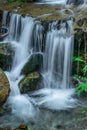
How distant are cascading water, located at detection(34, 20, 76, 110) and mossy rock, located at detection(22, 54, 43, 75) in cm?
19

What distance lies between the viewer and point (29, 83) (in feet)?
32.2

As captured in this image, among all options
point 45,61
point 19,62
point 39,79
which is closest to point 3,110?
point 39,79

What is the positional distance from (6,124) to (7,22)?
4.91 m

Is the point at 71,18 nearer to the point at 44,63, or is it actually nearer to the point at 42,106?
the point at 44,63

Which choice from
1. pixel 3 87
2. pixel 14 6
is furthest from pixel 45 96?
pixel 14 6

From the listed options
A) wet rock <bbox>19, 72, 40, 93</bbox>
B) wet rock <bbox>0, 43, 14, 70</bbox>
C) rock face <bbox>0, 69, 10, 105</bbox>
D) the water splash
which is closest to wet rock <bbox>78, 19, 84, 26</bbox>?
the water splash

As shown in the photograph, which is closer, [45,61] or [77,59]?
[77,59]

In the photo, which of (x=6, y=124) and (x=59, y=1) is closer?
(x=6, y=124)

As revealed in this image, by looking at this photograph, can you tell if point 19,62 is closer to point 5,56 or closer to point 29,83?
point 5,56

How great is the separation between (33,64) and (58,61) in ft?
2.57

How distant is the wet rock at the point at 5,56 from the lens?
10.5m

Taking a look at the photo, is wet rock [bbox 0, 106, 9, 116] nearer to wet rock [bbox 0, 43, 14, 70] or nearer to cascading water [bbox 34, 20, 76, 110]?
cascading water [bbox 34, 20, 76, 110]

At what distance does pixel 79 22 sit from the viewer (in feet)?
34.7

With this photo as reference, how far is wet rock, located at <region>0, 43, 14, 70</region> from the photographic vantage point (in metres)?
10.5
